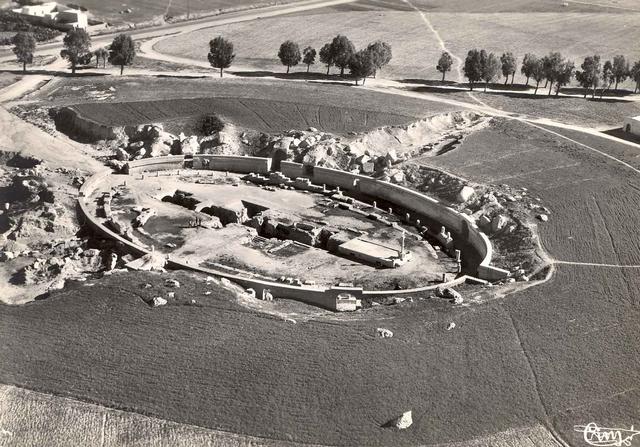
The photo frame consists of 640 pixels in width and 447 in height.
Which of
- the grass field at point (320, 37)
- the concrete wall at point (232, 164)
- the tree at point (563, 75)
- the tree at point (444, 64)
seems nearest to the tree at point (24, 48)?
the grass field at point (320, 37)

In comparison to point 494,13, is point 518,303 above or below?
below

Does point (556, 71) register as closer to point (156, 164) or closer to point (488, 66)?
point (488, 66)

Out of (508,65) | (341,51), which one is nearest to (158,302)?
(341,51)

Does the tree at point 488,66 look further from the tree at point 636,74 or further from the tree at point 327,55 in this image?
the tree at point 327,55

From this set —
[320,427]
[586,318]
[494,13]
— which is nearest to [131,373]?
[320,427]

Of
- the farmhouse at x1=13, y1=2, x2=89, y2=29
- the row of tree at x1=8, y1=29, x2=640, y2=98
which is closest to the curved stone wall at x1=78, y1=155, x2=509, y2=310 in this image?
the row of tree at x1=8, y1=29, x2=640, y2=98

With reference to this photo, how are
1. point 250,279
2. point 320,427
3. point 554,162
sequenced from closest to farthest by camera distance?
point 320,427 → point 250,279 → point 554,162

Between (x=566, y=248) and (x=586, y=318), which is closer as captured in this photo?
(x=586, y=318)

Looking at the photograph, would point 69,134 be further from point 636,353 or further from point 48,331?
point 636,353
